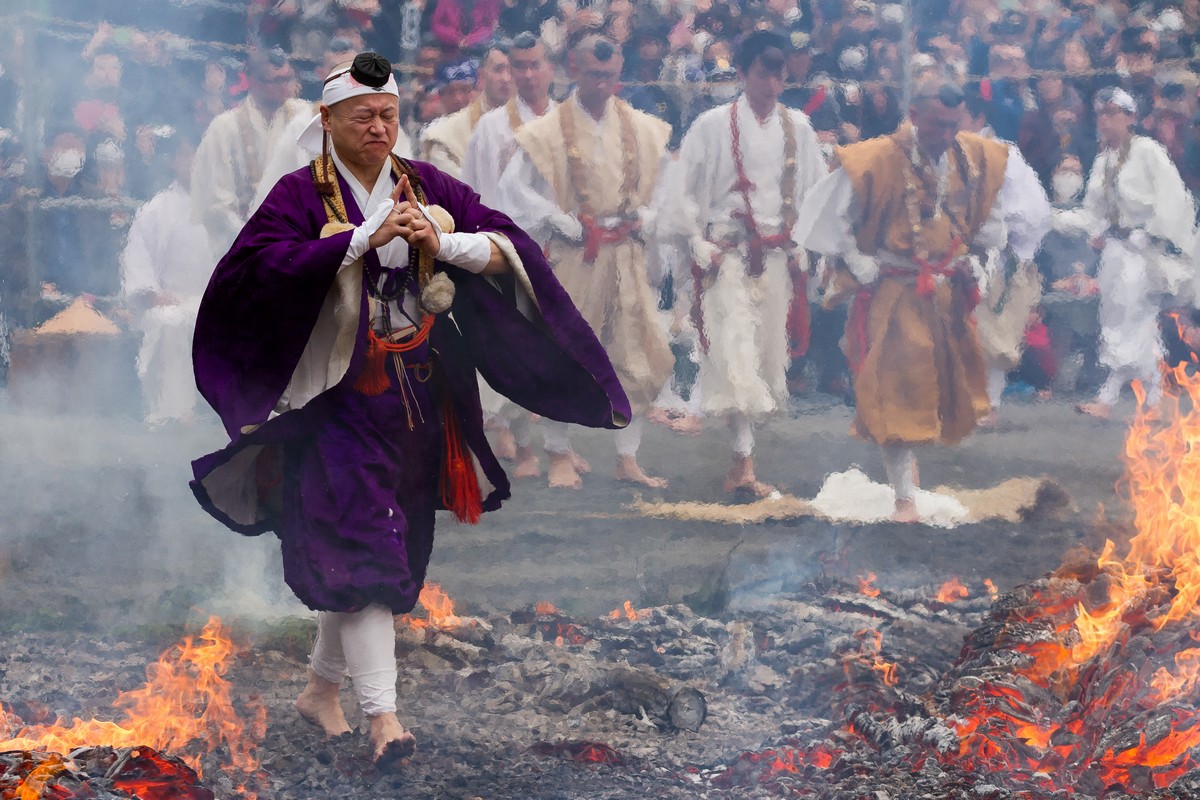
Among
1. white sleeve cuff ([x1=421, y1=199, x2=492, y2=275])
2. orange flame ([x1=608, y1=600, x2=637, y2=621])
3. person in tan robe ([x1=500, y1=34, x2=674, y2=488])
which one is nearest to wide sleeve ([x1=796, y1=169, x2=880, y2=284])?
person in tan robe ([x1=500, y1=34, x2=674, y2=488])

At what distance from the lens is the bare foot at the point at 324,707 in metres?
5.41

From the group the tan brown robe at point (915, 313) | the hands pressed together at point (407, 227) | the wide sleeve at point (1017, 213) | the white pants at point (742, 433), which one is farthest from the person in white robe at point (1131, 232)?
the hands pressed together at point (407, 227)

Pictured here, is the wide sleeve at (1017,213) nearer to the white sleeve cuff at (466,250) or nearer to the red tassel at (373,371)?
the white sleeve cuff at (466,250)

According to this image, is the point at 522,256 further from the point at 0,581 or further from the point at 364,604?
the point at 0,581

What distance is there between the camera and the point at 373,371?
485cm

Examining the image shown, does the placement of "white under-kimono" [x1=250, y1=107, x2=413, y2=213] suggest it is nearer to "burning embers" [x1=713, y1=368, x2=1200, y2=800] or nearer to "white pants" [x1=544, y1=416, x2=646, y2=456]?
"white pants" [x1=544, y1=416, x2=646, y2=456]

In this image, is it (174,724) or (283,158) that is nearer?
(174,724)

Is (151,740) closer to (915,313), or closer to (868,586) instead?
(868,586)

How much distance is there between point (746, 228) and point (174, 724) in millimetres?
3390

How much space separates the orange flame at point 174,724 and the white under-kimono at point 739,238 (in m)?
2.55

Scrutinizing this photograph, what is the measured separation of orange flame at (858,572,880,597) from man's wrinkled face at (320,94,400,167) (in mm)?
3044

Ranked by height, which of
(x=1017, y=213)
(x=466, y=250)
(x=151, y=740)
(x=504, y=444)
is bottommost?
(x=151, y=740)

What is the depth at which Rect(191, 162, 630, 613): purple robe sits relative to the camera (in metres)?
4.69

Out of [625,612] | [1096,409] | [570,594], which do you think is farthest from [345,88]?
[1096,409]
